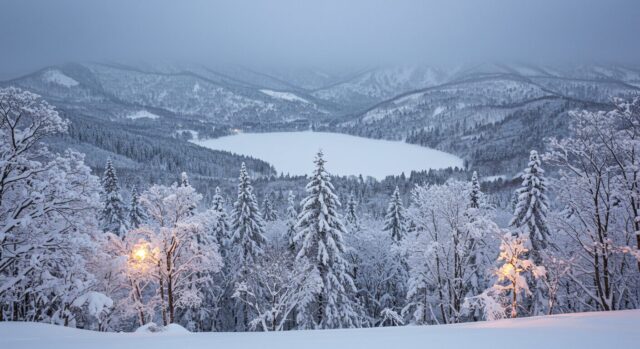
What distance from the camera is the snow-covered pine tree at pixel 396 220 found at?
117ft

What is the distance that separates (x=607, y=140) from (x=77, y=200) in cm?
2068

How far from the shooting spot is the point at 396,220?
119 ft

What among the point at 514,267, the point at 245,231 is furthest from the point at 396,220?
the point at 514,267

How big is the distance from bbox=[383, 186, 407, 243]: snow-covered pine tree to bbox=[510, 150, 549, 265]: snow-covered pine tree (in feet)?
41.7

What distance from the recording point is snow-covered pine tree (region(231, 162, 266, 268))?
104ft

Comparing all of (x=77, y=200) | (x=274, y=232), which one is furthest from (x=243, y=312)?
(x=77, y=200)

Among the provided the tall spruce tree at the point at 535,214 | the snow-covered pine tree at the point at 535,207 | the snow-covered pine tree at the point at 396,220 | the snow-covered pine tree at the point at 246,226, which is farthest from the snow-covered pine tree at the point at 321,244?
the snow-covered pine tree at the point at 396,220

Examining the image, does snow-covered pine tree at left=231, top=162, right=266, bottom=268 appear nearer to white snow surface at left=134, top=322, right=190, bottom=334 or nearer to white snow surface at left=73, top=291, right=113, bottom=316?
white snow surface at left=73, top=291, right=113, bottom=316

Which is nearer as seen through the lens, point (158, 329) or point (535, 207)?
point (158, 329)

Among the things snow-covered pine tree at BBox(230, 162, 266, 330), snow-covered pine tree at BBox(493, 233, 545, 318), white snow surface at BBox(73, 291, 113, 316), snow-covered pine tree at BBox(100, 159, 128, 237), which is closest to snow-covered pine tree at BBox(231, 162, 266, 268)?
snow-covered pine tree at BBox(230, 162, 266, 330)

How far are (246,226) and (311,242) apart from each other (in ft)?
33.8

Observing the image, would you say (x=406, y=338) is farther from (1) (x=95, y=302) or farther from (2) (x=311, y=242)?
(2) (x=311, y=242)

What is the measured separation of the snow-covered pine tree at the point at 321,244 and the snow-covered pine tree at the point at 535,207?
38.2 feet

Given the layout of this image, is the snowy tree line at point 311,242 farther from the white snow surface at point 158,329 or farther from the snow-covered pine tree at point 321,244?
the white snow surface at point 158,329
